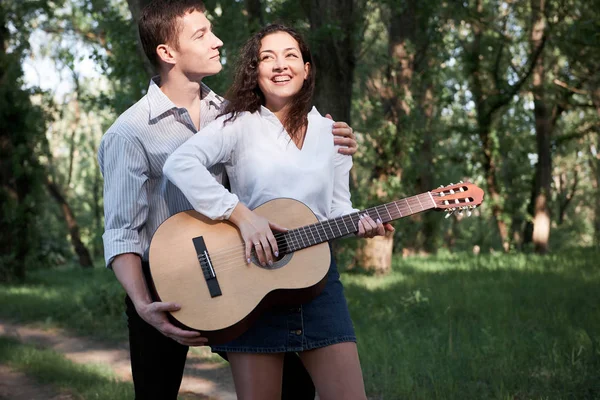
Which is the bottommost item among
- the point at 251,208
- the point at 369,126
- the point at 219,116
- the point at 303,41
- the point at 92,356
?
the point at 92,356

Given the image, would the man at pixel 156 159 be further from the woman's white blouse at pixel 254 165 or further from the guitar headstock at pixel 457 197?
the guitar headstock at pixel 457 197

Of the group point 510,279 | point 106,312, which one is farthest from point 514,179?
point 106,312

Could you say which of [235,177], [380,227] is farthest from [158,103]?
[380,227]

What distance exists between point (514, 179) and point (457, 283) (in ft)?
56.2

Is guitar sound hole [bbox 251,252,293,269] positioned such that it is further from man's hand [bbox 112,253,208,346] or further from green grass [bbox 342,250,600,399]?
green grass [bbox 342,250,600,399]

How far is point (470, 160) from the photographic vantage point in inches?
894

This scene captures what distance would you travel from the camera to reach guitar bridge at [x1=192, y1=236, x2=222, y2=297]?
297 cm

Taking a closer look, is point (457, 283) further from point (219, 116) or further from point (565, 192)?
point (565, 192)

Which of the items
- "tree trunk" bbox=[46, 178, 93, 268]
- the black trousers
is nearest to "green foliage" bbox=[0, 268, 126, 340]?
the black trousers

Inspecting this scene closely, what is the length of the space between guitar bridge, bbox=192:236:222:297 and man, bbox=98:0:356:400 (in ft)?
0.79

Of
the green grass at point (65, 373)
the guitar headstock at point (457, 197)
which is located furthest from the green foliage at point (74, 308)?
the guitar headstock at point (457, 197)

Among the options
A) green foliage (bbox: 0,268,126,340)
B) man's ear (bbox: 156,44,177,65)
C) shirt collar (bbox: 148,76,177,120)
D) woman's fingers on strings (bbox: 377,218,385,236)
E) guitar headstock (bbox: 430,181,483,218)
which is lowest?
green foliage (bbox: 0,268,126,340)

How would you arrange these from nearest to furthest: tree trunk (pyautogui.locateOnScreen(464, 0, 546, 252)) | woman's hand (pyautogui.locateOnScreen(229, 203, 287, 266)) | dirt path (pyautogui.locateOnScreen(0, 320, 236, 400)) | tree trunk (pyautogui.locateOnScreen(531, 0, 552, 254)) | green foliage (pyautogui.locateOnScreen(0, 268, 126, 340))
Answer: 1. woman's hand (pyautogui.locateOnScreen(229, 203, 287, 266))
2. dirt path (pyautogui.locateOnScreen(0, 320, 236, 400))
3. green foliage (pyautogui.locateOnScreen(0, 268, 126, 340))
4. tree trunk (pyautogui.locateOnScreen(531, 0, 552, 254))
5. tree trunk (pyautogui.locateOnScreen(464, 0, 546, 252))

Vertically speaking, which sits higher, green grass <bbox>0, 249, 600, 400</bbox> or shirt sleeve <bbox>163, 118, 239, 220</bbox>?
shirt sleeve <bbox>163, 118, 239, 220</bbox>
